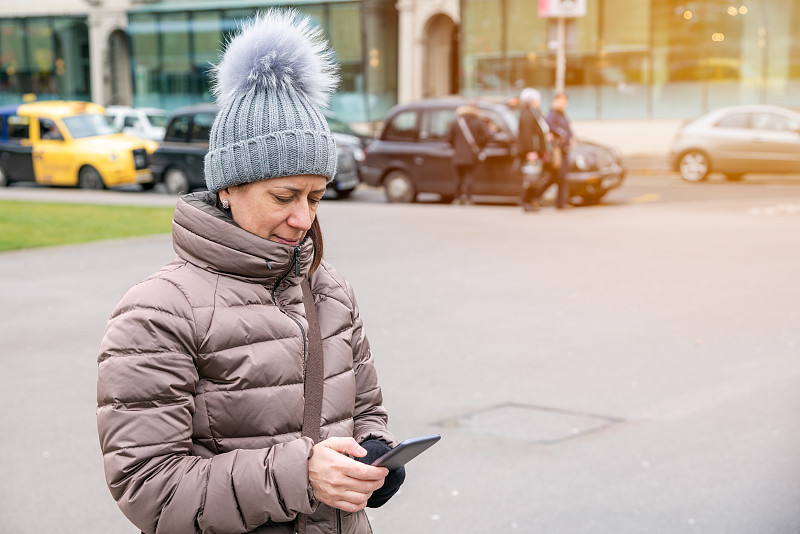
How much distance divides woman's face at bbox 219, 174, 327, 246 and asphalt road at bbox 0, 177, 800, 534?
2.68 meters

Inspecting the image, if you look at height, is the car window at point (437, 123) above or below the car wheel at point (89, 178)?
above

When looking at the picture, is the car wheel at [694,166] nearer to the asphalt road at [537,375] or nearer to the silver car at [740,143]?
the silver car at [740,143]

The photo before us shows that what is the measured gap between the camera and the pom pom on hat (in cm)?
217

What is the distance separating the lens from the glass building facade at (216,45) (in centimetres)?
3738

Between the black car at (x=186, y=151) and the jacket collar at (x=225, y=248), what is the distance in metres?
18.6

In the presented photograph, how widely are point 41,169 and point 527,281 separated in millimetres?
15761

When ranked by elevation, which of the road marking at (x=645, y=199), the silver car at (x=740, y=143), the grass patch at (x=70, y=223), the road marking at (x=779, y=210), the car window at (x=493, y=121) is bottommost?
the road marking at (x=645, y=199)

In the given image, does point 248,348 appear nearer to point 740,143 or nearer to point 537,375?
point 537,375

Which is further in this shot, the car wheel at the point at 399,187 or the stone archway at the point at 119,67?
the stone archway at the point at 119,67

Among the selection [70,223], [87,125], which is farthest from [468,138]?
[87,125]

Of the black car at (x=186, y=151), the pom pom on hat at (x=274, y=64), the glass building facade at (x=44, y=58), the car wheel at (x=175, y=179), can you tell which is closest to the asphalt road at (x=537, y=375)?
the pom pom on hat at (x=274, y=64)

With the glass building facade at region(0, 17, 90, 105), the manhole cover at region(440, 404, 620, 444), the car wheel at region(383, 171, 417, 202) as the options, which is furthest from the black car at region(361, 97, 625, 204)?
the glass building facade at region(0, 17, 90, 105)

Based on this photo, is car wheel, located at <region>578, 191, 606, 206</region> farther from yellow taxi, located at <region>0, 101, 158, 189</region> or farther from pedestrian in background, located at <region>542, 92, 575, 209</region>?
yellow taxi, located at <region>0, 101, 158, 189</region>

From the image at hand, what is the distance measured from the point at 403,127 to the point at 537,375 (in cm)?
1280
